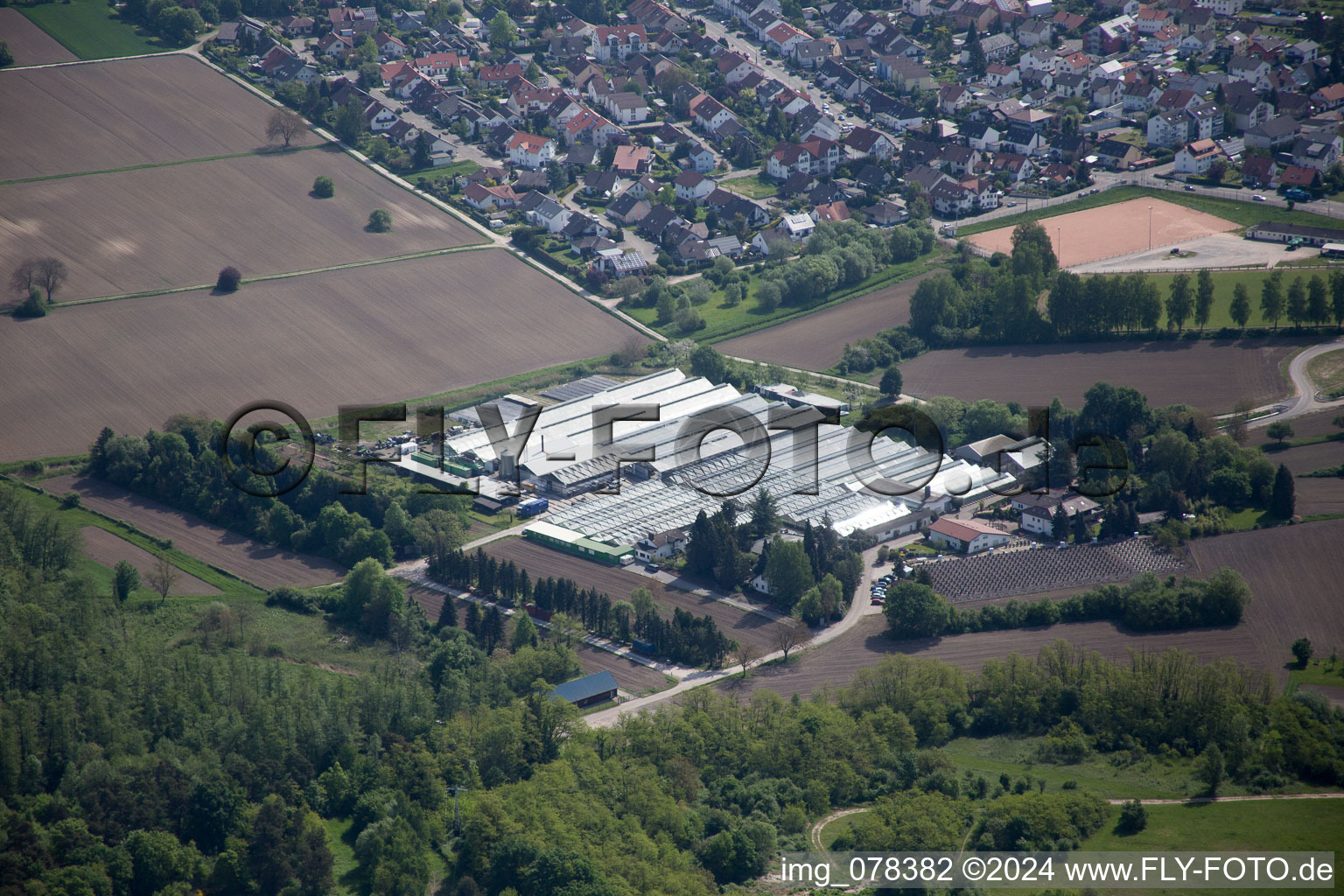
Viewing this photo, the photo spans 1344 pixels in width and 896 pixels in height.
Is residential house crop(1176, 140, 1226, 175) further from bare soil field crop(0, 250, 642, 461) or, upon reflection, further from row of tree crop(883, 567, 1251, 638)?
row of tree crop(883, 567, 1251, 638)

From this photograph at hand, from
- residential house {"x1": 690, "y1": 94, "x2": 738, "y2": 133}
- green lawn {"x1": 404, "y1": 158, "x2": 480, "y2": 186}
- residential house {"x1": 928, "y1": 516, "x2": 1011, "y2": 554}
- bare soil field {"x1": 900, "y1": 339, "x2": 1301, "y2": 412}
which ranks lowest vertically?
residential house {"x1": 928, "y1": 516, "x2": 1011, "y2": 554}

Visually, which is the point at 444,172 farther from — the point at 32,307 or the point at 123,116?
the point at 32,307


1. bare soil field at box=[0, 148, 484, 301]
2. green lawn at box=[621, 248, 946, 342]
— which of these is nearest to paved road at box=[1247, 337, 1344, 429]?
green lawn at box=[621, 248, 946, 342]

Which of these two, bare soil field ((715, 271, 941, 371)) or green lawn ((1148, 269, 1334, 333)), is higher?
green lawn ((1148, 269, 1334, 333))

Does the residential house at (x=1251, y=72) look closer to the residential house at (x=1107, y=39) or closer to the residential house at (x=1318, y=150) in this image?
the residential house at (x=1107, y=39)

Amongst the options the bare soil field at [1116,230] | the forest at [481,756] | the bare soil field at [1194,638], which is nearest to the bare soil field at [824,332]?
the bare soil field at [1116,230]

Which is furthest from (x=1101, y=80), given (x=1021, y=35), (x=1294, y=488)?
(x=1294, y=488)
